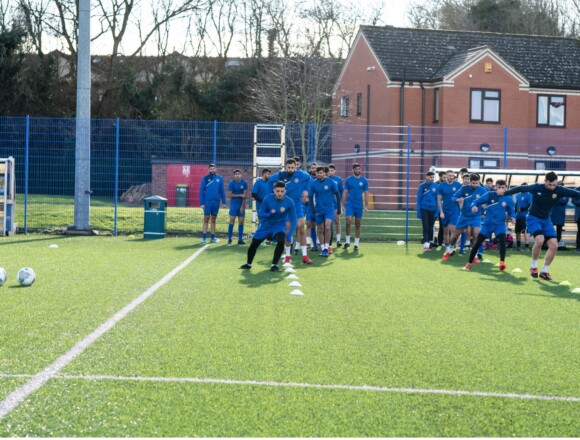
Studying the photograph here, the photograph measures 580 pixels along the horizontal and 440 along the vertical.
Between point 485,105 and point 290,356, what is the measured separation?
3512 cm

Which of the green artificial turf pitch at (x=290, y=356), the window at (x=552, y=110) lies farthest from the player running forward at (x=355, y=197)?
the window at (x=552, y=110)

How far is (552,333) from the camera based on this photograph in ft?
28.3

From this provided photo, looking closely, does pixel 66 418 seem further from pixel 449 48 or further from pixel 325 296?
pixel 449 48

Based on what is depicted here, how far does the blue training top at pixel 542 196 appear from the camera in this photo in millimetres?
14094

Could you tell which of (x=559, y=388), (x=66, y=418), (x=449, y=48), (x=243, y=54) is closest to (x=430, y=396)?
(x=559, y=388)

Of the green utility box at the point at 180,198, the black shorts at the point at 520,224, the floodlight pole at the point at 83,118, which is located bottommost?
the black shorts at the point at 520,224

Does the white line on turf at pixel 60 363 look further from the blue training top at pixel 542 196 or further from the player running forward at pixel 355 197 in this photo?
the player running forward at pixel 355 197

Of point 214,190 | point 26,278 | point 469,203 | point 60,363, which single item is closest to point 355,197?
point 469,203

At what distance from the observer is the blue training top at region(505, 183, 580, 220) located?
46.2 ft

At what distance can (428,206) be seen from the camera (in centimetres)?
2019

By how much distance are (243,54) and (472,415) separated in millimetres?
52631

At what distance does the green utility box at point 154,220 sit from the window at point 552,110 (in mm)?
25111

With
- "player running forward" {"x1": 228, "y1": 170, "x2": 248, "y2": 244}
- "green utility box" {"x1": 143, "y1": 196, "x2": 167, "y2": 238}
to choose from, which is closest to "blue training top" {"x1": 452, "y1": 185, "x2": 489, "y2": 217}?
"player running forward" {"x1": 228, "y1": 170, "x2": 248, "y2": 244}

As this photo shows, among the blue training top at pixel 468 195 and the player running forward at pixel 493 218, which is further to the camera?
the blue training top at pixel 468 195
